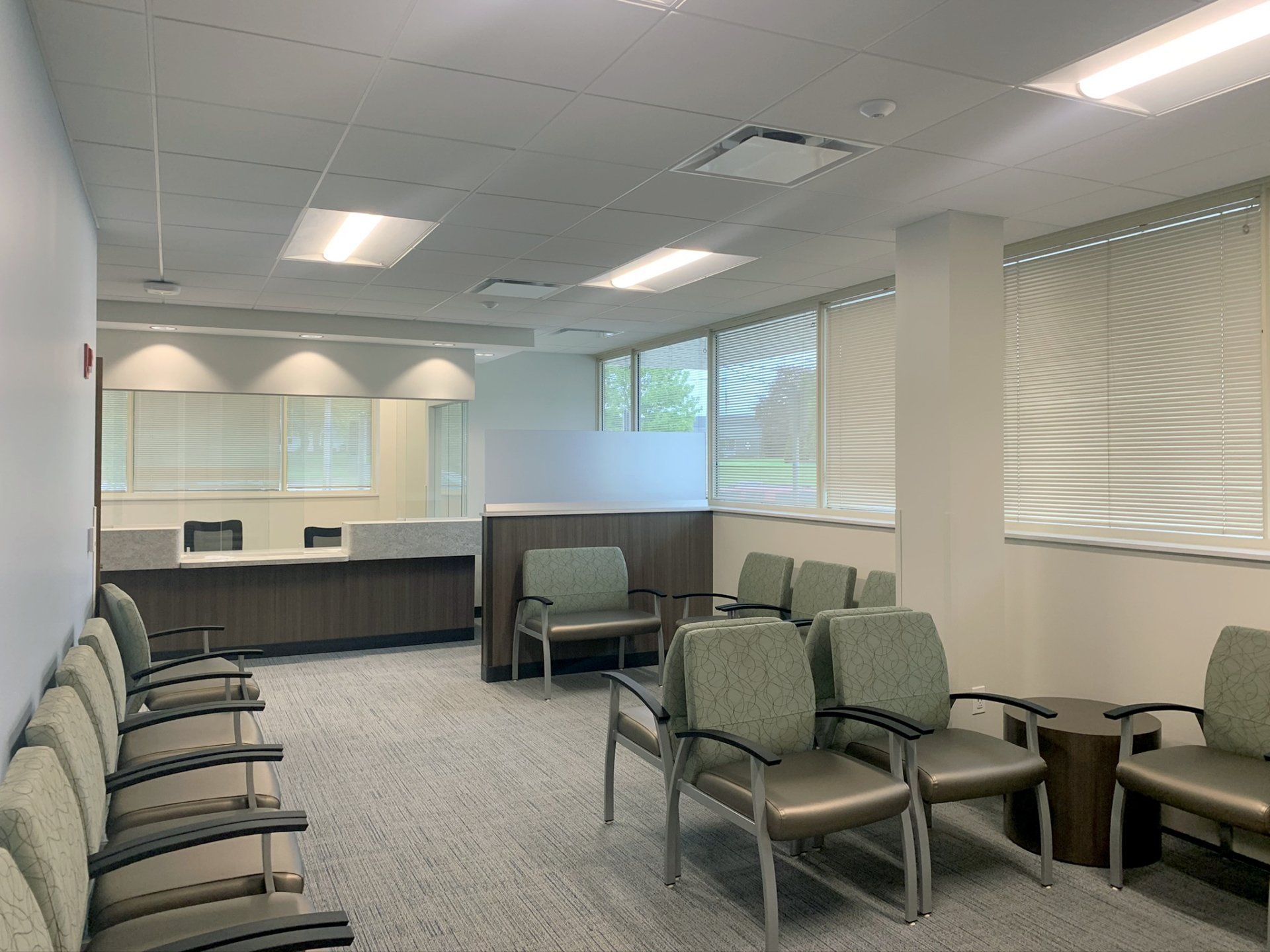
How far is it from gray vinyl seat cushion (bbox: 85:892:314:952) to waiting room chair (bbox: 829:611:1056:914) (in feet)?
6.24

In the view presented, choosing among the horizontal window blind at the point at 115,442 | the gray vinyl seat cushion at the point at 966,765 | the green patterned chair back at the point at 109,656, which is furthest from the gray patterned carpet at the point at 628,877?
the horizontal window blind at the point at 115,442

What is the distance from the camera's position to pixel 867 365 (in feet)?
18.9

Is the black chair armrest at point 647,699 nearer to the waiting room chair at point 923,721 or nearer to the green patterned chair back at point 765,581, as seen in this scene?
the waiting room chair at point 923,721

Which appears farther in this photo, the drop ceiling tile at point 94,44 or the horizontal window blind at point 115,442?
the horizontal window blind at point 115,442

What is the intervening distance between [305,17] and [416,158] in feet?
3.39

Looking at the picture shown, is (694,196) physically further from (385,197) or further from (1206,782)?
(1206,782)

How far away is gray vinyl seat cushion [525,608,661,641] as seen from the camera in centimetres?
573

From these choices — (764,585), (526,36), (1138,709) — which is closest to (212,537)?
(764,585)

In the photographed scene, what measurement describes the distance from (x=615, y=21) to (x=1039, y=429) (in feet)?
10.5

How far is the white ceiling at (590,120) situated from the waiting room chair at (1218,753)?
178 centimetres

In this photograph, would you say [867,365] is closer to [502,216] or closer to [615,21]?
[502,216]

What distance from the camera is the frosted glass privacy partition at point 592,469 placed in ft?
21.0

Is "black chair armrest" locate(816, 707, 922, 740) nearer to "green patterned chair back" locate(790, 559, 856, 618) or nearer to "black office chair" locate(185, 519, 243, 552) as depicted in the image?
"green patterned chair back" locate(790, 559, 856, 618)

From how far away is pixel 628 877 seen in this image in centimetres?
318
